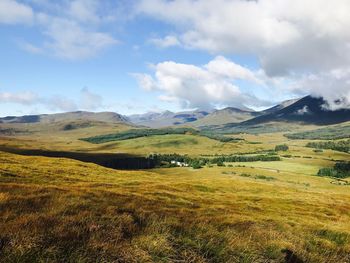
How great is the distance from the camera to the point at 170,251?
12.3m

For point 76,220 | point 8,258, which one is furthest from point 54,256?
point 76,220

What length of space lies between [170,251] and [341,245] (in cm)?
986

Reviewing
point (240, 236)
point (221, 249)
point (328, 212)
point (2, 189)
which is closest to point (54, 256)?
point (221, 249)

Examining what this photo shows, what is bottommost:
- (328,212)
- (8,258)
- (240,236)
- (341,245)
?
(328,212)

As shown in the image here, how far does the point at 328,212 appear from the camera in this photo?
168 feet

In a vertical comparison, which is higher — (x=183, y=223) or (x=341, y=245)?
(x=183, y=223)

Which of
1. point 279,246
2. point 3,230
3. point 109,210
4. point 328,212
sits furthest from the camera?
point 328,212

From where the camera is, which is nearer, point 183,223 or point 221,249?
point 221,249

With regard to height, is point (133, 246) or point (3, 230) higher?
point (3, 230)

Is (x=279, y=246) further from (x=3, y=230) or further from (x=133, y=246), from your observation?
(x=3, y=230)

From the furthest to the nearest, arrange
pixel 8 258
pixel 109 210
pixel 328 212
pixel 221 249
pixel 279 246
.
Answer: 1. pixel 328 212
2. pixel 109 210
3. pixel 279 246
4. pixel 221 249
5. pixel 8 258

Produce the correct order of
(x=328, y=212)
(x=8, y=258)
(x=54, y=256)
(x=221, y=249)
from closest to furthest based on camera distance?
(x=8, y=258) < (x=54, y=256) < (x=221, y=249) < (x=328, y=212)

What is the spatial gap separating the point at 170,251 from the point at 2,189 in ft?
37.3

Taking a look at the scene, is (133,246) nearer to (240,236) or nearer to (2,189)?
(240,236)
